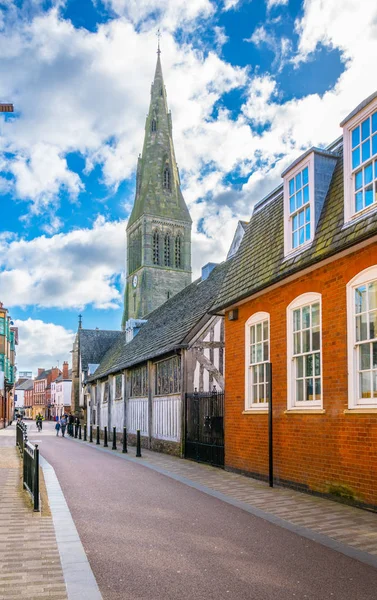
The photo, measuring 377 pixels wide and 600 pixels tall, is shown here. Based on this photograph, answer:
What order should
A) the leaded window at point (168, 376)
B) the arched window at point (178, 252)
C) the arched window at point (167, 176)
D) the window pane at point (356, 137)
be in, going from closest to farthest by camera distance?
1. the window pane at point (356, 137)
2. the leaded window at point (168, 376)
3. the arched window at point (178, 252)
4. the arched window at point (167, 176)

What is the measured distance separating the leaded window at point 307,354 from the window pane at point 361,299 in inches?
44.3

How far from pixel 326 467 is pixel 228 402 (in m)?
4.53

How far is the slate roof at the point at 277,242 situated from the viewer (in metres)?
9.26

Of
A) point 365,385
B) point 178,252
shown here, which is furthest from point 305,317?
point 178,252

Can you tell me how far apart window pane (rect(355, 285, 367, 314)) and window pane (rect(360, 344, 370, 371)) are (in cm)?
56

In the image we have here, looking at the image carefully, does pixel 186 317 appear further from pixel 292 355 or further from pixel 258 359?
pixel 292 355

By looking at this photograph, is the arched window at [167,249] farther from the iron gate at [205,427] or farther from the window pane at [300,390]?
Answer: the window pane at [300,390]

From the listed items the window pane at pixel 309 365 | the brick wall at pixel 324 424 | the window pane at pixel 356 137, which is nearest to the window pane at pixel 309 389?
the window pane at pixel 309 365

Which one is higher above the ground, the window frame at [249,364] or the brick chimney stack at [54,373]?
the window frame at [249,364]

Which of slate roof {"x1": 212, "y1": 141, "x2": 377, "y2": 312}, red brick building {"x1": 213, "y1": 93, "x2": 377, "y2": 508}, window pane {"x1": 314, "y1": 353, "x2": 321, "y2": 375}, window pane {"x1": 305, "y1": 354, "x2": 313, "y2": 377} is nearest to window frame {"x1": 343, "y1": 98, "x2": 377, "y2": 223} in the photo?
red brick building {"x1": 213, "y1": 93, "x2": 377, "y2": 508}

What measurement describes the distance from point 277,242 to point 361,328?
3580 mm

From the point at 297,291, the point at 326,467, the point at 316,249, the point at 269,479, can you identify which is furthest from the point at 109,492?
the point at 316,249

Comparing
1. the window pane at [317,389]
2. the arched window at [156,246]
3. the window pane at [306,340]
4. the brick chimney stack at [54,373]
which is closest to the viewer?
the window pane at [317,389]

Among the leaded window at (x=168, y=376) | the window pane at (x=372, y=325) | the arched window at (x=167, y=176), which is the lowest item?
the leaded window at (x=168, y=376)
